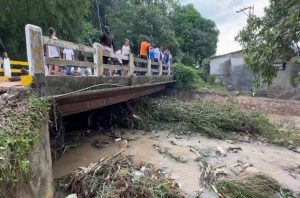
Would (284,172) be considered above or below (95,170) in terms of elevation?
below

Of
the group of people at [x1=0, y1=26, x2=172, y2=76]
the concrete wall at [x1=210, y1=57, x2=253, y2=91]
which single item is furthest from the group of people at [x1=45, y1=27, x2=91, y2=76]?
the concrete wall at [x1=210, y1=57, x2=253, y2=91]

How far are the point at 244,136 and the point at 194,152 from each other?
389 centimetres

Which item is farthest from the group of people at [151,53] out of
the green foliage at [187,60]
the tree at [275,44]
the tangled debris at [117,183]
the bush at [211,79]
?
the green foliage at [187,60]

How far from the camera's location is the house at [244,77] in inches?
799

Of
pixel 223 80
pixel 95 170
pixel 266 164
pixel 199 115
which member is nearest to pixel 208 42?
pixel 223 80

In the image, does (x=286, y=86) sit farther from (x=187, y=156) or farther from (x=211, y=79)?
(x=187, y=156)

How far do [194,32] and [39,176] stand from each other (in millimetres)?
28811

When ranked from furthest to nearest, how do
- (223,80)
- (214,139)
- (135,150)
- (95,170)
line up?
(223,80) → (214,139) → (135,150) → (95,170)

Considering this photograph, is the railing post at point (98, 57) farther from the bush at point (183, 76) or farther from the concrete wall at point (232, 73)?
the concrete wall at point (232, 73)

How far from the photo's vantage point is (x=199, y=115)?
12.6m

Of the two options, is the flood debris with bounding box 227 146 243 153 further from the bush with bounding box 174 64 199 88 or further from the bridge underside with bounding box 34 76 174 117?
the bush with bounding box 174 64 199 88

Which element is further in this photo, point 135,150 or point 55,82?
point 135,150

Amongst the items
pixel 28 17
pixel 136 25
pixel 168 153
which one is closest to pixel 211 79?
pixel 136 25

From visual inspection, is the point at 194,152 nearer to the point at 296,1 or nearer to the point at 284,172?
the point at 284,172
